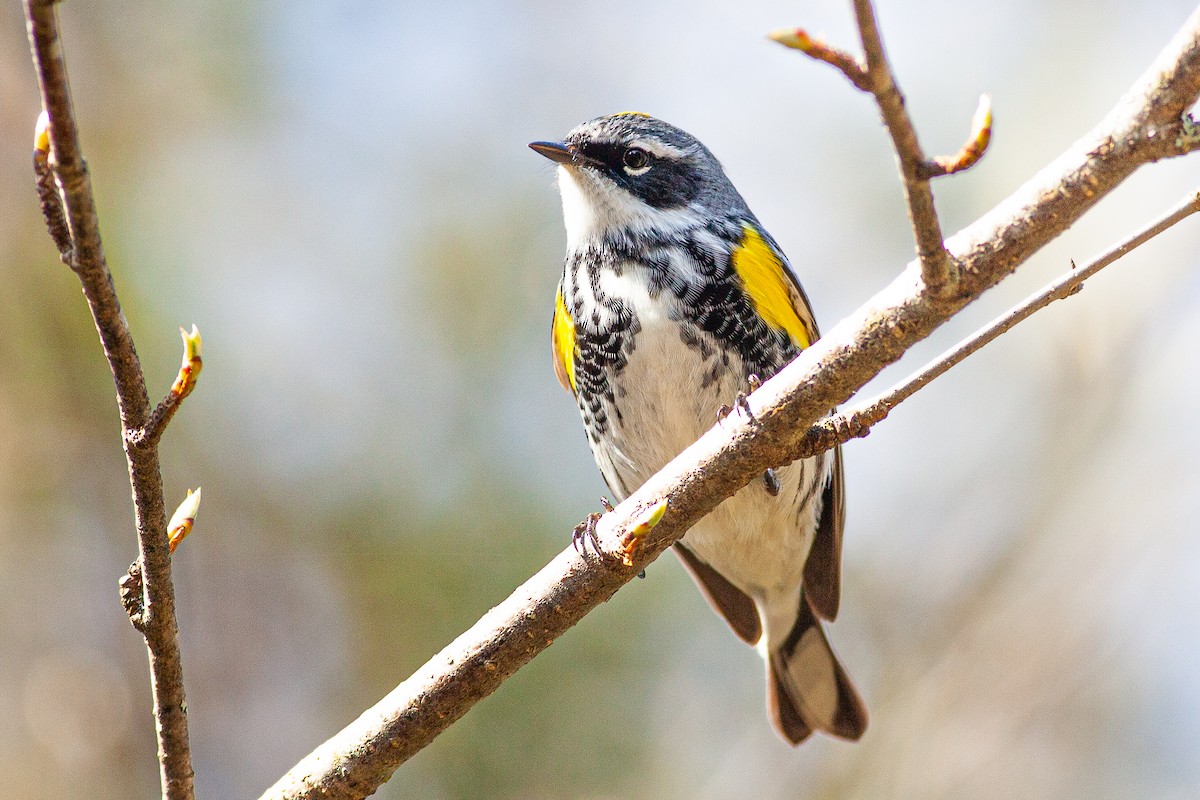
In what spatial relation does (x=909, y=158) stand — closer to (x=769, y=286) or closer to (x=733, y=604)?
(x=769, y=286)

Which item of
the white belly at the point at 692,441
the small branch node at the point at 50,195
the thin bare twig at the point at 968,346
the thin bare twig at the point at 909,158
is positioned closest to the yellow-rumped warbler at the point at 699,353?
the white belly at the point at 692,441

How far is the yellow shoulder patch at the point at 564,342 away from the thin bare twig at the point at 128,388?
2.36 m

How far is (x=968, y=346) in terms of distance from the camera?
2.45m

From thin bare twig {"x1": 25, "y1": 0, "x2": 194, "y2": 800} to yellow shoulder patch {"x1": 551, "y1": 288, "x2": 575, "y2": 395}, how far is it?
7.74 ft

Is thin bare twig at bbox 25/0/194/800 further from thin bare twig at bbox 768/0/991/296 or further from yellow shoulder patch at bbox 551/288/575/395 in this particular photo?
yellow shoulder patch at bbox 551/288/575/395

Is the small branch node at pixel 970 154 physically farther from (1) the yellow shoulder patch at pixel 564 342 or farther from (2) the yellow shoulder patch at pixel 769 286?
(1) the yellow shoulder patch at pixel 564 342

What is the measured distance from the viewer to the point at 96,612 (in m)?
6.42

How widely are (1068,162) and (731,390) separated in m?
2.08

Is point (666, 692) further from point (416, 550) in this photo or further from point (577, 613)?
point (577, 613)

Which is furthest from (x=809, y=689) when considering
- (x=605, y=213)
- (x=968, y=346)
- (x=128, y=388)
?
(x=128, y=388)

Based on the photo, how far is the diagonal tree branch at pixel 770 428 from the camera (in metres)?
2.19

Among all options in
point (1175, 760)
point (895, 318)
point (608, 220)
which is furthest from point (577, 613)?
point (1175, 760)

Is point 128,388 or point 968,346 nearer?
point 128,388

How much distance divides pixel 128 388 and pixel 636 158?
10.2 ft
